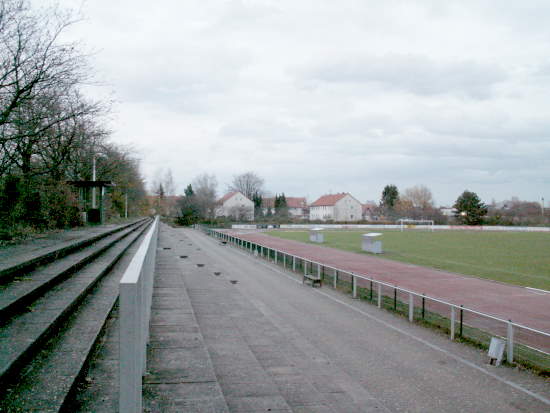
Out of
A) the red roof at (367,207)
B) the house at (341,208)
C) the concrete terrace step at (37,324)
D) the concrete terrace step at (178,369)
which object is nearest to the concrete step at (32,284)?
the concrete terrace step at (37,324)

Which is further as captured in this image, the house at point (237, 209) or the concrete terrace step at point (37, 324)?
the house at point (237, 209)

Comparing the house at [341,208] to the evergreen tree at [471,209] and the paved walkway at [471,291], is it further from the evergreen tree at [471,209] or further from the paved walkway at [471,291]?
the paved walkway at [471,291]

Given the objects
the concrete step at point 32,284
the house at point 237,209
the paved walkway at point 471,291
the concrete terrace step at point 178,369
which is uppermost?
the house at point 237,209

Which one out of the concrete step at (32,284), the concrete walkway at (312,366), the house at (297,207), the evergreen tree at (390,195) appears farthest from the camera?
the house at (297,207)

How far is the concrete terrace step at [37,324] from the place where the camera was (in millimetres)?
4035

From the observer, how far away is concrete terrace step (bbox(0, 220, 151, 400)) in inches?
159

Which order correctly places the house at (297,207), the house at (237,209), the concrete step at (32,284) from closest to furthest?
the concrete step at (32,284)
the house at (237,209)
the house at (297,207)

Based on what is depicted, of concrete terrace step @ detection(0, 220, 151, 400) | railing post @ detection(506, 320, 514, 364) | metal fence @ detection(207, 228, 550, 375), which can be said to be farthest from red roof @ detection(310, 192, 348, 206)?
concrete terrace step @ detection(0, 220, 151, 400)

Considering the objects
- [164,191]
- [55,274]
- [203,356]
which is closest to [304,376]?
[203,356]

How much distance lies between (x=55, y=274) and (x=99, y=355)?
2.60 metres

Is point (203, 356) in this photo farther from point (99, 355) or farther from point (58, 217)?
point (58, 217)

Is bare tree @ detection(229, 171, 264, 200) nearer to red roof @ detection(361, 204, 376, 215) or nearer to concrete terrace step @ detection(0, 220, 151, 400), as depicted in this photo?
red roof @ detection(361, 204, 376, 215)

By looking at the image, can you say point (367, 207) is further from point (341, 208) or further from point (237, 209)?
point (237, 209)

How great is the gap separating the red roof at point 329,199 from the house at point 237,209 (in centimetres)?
3208
